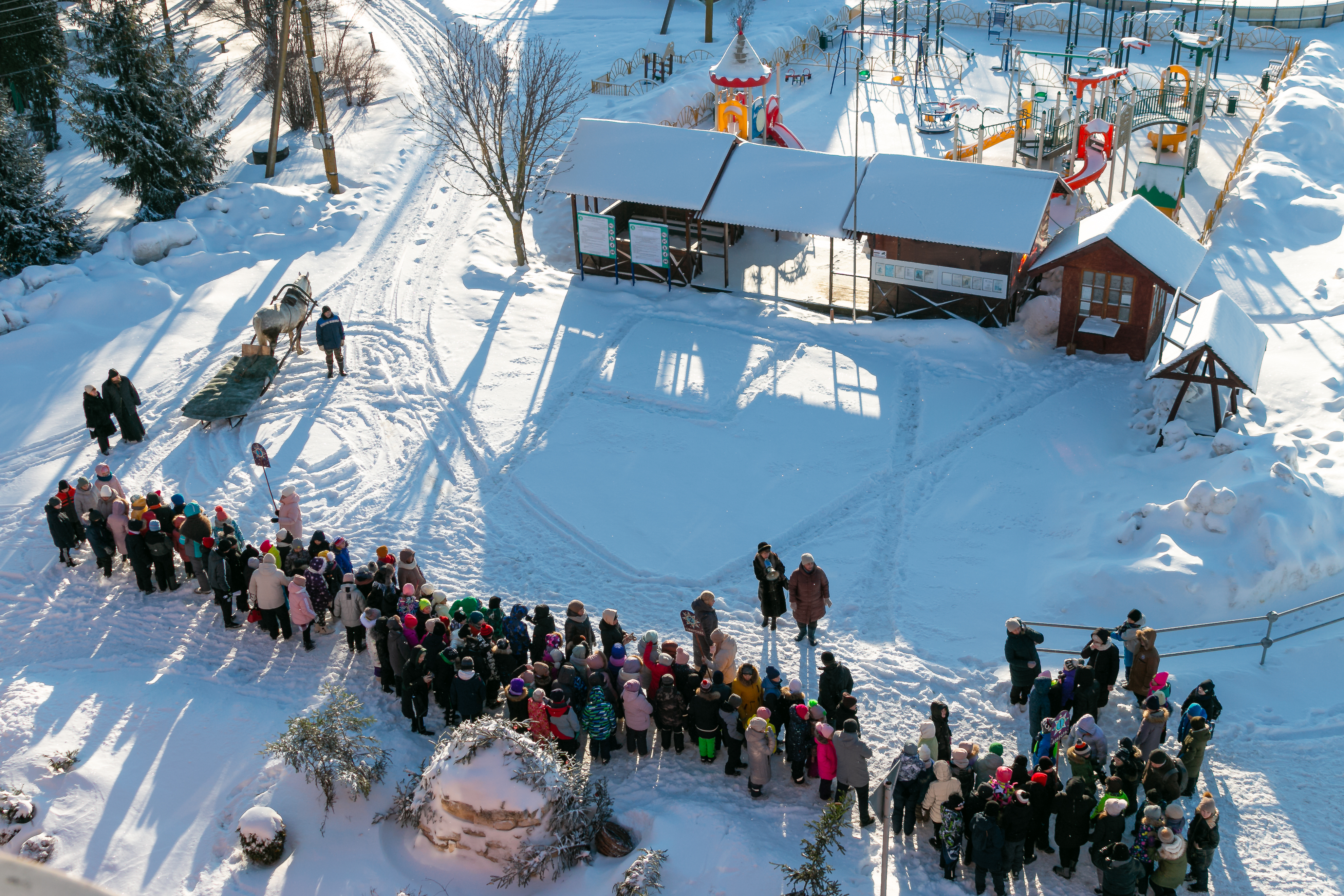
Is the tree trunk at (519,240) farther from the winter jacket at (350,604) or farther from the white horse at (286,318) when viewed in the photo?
the winter jacket at (350,604)

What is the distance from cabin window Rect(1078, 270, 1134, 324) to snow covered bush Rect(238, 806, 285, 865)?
50.1 feet

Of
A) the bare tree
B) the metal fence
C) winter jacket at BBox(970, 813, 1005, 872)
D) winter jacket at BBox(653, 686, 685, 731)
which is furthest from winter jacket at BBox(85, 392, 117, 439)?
winter jacket at BBox(970, 813, 1005, 872)

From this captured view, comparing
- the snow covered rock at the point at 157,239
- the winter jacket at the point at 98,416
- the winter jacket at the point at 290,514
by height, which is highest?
the snow covered rock at the point at 157,239

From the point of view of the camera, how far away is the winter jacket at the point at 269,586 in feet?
42.7

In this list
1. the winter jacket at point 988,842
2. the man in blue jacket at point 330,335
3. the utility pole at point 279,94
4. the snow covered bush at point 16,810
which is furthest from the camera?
the utility pole at point 279,94

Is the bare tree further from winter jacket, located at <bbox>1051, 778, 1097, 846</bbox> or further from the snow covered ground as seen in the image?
winter jacket, located at <bbox>1051, 778, 1097, 846</bbox>

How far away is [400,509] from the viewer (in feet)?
53.2

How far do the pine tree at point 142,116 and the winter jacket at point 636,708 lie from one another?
1879 cm

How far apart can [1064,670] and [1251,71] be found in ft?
100

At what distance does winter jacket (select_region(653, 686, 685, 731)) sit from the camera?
1123 cm

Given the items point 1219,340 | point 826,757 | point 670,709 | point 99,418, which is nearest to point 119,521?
point 99,418

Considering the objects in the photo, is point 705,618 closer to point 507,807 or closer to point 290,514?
point 507,807

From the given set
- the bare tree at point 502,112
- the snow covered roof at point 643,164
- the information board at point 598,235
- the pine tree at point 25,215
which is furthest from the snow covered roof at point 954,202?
the pine tree at point 25,215

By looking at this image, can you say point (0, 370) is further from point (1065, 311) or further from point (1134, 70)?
point (1134, 70)
